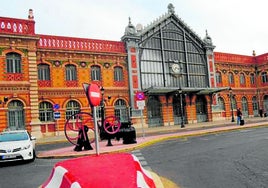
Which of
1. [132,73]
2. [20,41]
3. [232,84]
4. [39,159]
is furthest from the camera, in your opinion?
[232,84]

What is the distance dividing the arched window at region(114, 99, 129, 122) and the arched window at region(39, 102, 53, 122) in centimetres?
674

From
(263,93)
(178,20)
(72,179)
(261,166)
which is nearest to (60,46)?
(178,20)

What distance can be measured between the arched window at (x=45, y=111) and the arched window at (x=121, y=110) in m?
6.74

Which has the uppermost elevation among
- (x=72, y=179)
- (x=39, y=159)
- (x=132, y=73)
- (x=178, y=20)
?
(x=178, y=20)

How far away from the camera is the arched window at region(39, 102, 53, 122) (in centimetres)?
2497

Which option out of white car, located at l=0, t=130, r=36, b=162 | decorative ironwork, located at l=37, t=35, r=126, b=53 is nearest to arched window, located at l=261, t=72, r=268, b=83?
decorative ironwork, located at l=37, t=35, r=126, b=53

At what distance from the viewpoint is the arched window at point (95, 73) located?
27953mm

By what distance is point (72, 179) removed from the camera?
320 cm

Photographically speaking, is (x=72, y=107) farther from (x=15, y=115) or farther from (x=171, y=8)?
(x=171, y=8)

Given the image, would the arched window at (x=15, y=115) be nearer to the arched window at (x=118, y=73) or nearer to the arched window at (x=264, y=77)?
the arched window at (x=118, y=73)

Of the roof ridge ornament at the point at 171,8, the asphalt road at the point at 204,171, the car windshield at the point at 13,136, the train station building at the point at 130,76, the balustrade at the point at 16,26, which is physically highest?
the roof ridge ornament at the point at 171,8

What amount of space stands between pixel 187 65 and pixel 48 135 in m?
19.0

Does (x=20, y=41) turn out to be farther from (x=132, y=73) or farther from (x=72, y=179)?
(x=72, y=179)

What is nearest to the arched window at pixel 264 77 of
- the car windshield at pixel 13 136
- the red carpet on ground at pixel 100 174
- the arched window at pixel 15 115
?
the arched window at pixel 15 115
